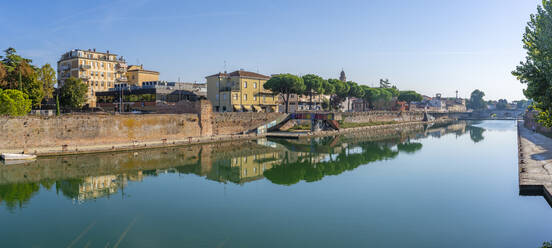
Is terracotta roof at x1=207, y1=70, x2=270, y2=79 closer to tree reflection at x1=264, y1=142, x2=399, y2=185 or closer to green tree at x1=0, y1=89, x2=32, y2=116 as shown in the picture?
tree reflection at x1=264, y1=142, x2=399, y2=185

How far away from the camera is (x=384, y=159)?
40188 millimetres

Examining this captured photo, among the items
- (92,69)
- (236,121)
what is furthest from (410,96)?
(92,69)

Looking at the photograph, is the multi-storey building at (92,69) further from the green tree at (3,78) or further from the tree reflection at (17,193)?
the tree reflection at (17,193)

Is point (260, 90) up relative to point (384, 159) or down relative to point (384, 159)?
up

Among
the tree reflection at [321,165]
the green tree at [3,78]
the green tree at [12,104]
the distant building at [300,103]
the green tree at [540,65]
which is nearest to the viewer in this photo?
the green tree at [540,65]

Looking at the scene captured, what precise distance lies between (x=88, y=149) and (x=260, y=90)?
1430 inches

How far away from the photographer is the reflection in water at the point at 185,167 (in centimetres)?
2483

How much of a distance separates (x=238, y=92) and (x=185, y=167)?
3249 centimetres

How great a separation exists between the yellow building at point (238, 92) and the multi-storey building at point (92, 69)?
22596mm

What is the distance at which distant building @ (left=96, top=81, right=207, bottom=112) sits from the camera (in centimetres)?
6131

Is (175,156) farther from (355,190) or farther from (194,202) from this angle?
(355,190)

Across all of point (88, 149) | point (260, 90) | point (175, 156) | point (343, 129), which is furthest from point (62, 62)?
point (343, 129)

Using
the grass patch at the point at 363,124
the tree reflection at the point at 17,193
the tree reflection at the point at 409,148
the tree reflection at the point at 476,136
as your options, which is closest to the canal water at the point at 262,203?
the tree reflection at the point at 17,193

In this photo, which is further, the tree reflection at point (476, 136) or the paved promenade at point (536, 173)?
the tree reflection at point (476, 136)
